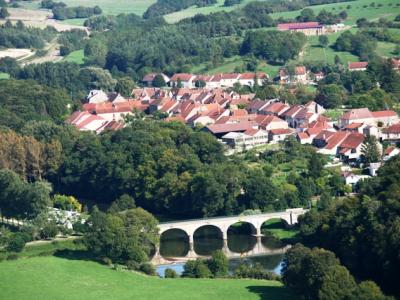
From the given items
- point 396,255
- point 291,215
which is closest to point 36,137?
point 291,215

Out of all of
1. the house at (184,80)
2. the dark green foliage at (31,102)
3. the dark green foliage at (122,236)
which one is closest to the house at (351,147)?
the dark green foliage at (122,236)

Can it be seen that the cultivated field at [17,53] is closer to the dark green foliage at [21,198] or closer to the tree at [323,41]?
the tree at [323,41]

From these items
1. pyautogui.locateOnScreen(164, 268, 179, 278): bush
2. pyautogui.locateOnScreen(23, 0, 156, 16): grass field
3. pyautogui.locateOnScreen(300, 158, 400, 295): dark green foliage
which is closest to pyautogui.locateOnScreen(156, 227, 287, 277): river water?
pyautogui.locateOnScreen(164, 268, 179, 278): bush

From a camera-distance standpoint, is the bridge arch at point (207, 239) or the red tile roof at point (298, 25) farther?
the red tile roof at point (298, 25)

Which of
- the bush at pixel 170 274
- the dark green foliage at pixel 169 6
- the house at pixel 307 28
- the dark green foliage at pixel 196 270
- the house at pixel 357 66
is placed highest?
the house at pixel 307 28

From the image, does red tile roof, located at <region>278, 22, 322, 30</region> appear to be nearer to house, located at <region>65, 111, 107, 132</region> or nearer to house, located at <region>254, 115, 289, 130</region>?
house, located at <region>65, 111, 107, 132</region>

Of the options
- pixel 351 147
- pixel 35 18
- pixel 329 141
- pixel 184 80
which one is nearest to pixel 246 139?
pixel 329 141

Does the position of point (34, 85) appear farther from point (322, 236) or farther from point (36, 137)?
point (322, 236)
